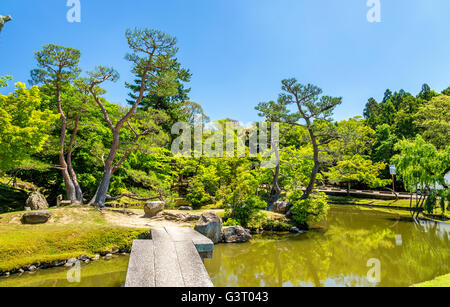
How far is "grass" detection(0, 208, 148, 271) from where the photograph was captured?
625 cm

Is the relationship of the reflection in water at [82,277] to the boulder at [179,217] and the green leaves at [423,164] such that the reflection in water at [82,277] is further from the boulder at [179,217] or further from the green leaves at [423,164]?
the green leaves at [423,164]

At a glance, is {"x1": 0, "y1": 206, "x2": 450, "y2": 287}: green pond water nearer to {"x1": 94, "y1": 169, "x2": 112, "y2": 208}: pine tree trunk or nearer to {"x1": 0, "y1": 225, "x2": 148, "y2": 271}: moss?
{"x1": 0, "y1": 225, "x2": 148, "y2": 271}: moss

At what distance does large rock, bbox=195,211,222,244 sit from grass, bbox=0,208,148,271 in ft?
5.97

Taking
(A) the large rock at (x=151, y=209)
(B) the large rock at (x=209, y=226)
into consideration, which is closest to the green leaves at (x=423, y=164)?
(B) the large rock at (x=209, y=226)

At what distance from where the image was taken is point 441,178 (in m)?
13.8

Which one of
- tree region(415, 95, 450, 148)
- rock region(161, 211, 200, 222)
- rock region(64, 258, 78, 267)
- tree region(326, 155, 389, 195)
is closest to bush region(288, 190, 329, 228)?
rock region(161, 211, 200, 222)

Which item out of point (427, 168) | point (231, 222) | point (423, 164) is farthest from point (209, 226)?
point (427, 168)

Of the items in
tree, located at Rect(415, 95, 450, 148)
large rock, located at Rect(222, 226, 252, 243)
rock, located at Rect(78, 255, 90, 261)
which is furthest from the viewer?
tree, located at Rect(415, 95, 450, 148)

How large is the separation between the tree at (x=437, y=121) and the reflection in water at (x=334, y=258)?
43.6ft

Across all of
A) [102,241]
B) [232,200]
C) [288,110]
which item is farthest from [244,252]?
[288,110]

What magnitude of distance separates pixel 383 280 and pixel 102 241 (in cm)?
797

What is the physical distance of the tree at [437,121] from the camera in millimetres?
21469
